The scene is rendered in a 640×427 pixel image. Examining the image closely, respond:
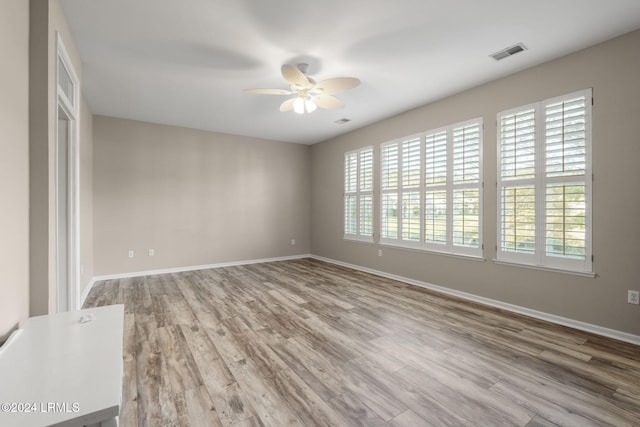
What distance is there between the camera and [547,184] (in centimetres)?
316

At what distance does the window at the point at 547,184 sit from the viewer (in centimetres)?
295

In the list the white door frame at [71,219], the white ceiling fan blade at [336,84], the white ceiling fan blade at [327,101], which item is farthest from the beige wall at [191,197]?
the white ceiling fan blade at [336,84]

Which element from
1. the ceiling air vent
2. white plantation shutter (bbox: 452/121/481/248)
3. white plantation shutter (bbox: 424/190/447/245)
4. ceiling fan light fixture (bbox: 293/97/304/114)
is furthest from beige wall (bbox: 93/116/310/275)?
the ceiling air vent

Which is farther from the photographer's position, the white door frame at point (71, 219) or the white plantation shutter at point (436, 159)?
the white plantation shutter at point (436, 159)

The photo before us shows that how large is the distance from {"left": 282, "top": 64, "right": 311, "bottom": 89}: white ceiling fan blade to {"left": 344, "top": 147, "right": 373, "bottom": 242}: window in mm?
2670

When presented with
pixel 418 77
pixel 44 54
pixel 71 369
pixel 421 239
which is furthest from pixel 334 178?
pixel 71 369

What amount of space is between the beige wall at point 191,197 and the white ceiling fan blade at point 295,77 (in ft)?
11.5

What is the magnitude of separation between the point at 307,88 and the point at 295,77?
313 mm

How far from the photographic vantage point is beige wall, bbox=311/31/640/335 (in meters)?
2.68

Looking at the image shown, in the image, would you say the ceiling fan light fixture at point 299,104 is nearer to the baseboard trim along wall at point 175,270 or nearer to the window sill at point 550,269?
the window sill at point 550,269

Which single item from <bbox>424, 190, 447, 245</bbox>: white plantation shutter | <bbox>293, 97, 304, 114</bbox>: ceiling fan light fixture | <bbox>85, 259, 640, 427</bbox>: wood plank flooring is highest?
<bbox>293, 97, 304, 114</bbox>: ceiling fan light fixture

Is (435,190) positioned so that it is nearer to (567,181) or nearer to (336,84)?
(567,181)

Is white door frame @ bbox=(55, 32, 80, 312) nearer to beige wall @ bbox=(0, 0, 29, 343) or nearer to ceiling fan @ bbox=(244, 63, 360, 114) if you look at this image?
beige wall @ bbox=(0, 0, 29, 343)

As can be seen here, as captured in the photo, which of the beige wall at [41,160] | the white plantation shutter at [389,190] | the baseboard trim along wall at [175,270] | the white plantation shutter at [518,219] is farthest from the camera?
the white plantation shutter at [389,190]
